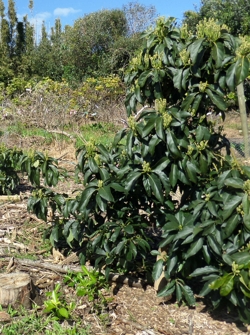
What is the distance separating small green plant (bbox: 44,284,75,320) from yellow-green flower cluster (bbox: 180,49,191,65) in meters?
1.84

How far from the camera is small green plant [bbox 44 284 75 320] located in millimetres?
3217

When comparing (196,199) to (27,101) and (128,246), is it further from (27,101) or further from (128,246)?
(27,101)

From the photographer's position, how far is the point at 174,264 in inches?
126

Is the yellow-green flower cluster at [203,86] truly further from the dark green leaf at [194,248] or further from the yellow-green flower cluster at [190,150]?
the dark green leaf at [194,248]

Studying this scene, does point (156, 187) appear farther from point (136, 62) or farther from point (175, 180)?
point (136, 62)

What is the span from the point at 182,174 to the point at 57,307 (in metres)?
1.26

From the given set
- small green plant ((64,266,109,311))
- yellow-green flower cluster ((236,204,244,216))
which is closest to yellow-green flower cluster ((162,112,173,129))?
yellow-green flower cluster ((236,204,244,216))

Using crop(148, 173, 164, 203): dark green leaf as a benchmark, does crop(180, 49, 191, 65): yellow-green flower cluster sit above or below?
above

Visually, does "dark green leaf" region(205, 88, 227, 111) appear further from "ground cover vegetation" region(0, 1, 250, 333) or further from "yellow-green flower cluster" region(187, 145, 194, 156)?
"yellow-green flower cluster" region(187, 145, 194, 156)

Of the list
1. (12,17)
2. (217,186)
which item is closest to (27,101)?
(217,186)

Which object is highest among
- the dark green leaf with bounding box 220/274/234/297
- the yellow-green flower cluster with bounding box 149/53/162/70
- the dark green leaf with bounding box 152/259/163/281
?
the yellow-green flower cluster with bounding box 149/53/162/70

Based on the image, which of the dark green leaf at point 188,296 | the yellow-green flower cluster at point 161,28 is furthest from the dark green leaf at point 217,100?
the dark green leaf at point 188,296

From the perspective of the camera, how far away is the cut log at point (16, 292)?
3.31 meters

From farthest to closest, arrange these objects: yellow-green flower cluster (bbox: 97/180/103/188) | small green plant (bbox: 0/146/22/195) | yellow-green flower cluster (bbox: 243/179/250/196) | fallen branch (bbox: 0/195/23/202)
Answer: fallen branch (bbox: 0/195/23/202), small green plant (bbox: 0/146/22/195), yellow-green flower cluster (bbox: 97/180/103/188), yellow-green flower cluster (bbox: 243/179/250/196)
